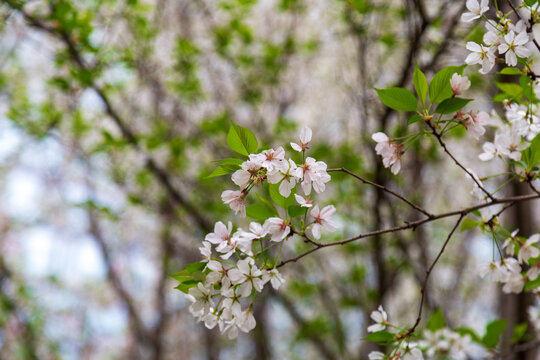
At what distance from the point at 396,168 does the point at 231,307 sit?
0.40 meters

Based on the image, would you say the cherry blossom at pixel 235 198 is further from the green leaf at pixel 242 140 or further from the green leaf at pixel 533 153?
the green leaf at pixel 533 153

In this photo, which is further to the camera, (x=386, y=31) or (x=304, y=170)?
(x=386, y=31)

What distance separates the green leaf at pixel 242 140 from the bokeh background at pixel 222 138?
65cm

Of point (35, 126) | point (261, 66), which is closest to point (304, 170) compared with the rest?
point (35, 126)

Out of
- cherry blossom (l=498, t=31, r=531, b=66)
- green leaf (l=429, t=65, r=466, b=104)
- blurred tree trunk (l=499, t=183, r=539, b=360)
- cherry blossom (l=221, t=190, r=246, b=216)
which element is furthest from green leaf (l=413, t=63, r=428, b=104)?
blurred tree trunk (l=499, t=183, r=539, b=360)

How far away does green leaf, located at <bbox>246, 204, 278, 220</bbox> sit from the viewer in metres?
0.80

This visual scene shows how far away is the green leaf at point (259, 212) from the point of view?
80 centimetres

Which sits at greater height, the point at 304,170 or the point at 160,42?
the point at 304,170

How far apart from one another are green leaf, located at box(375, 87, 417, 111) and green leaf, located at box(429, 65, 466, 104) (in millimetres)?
40

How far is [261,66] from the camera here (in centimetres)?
291

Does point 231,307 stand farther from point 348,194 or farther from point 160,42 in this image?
point 160,42

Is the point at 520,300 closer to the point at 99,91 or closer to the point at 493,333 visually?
the point at 493,333

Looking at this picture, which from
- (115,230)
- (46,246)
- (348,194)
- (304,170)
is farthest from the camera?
(46,246)

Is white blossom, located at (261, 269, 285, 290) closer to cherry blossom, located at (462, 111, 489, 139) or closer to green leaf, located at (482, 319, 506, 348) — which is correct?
cherry blossom, located at (462, 111, 489, 139)
